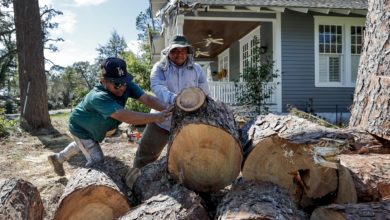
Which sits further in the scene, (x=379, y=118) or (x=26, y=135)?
(x=26, y=135)

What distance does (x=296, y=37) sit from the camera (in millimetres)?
11703

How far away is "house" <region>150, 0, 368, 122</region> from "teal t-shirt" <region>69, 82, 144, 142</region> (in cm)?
727

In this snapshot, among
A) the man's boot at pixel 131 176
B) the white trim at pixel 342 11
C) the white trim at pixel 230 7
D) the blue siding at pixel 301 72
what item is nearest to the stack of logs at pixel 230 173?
the man's boot at pixel 131 176

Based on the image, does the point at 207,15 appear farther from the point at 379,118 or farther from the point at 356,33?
the point at 379,118

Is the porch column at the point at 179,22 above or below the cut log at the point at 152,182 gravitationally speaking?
above

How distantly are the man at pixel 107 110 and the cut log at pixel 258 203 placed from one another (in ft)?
3.11

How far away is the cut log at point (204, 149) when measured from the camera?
9.34 ft

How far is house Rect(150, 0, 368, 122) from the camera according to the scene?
11.1 m

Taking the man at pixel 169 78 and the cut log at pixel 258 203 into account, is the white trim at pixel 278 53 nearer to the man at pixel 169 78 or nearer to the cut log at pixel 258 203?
the man at pixel 169 78

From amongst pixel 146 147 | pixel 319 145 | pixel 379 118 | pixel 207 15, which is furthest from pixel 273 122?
pixel 207 15

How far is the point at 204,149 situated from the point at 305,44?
9676 mm

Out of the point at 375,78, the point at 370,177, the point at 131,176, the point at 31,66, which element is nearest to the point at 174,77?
the point at 131,176

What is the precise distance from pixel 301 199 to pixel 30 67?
33.8 ft

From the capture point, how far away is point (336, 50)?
12078 millimetres
